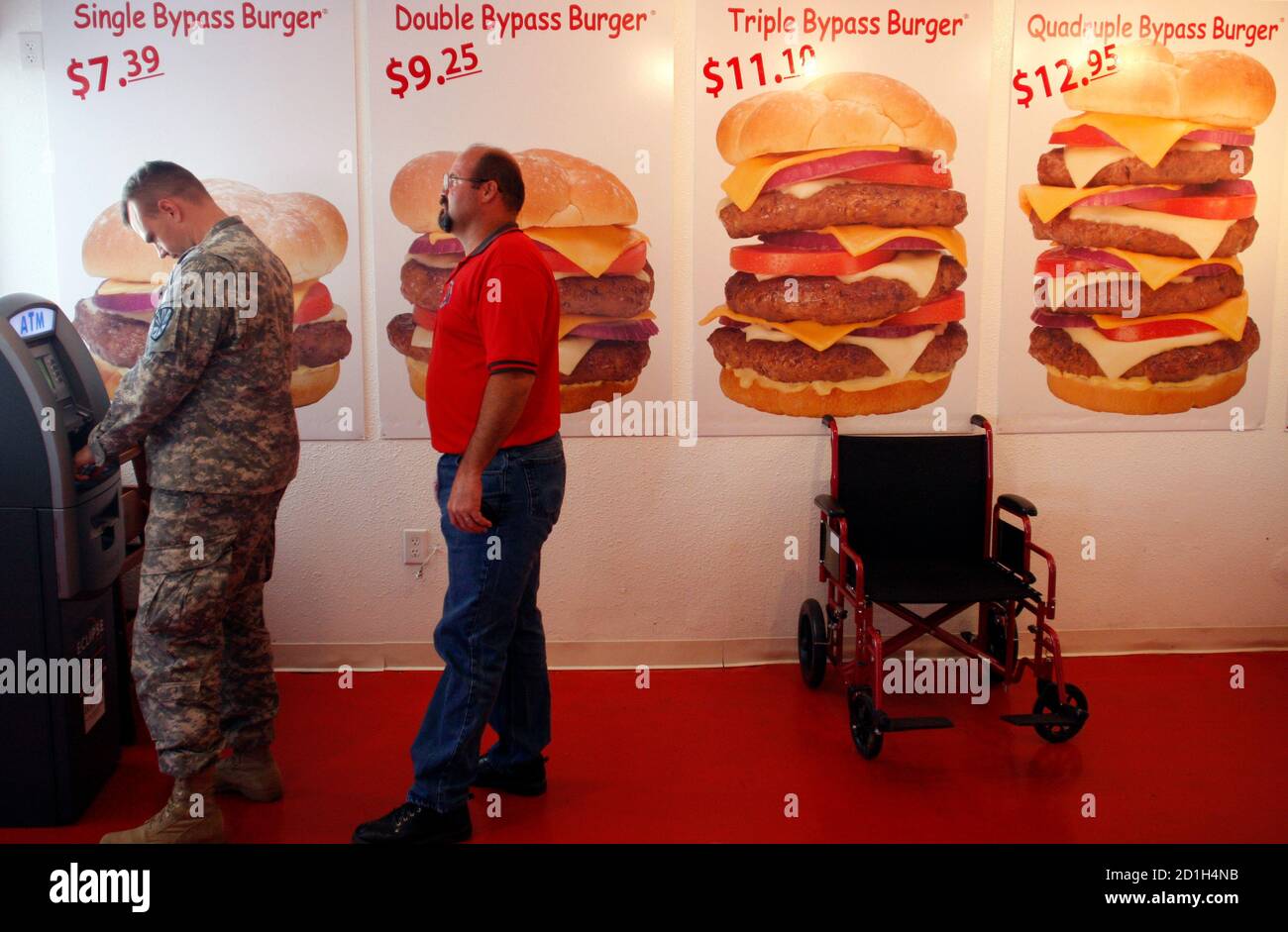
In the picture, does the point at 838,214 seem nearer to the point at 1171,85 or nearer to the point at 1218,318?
the point at 1171,85

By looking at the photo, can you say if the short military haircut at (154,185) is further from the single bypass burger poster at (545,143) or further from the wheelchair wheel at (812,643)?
the wheelchair wheel at (812,643)

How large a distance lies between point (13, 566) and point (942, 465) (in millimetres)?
2798

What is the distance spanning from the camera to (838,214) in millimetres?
3537

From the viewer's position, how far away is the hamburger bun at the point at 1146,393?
373 centimetres

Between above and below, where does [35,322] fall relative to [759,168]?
below

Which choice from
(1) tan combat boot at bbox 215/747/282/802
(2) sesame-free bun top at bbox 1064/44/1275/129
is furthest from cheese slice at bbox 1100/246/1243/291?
(1) tan combat boot at bbox 215/747/282/802

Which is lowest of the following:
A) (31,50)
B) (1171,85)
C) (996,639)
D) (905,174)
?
(996,639)

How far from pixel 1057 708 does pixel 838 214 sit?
5.71ft

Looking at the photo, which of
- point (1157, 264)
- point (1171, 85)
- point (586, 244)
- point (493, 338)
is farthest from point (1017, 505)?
point (493, 338)

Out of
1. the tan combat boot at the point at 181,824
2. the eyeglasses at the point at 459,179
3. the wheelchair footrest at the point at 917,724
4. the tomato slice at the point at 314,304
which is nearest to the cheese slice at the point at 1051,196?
the wheelchair footrest at the point at 917,724

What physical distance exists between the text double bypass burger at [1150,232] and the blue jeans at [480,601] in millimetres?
2083

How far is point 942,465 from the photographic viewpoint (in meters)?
3.60

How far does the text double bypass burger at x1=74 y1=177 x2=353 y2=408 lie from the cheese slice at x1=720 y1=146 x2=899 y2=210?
1331 millimetres

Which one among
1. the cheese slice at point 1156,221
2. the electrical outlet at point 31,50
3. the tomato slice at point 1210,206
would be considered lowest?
the cheese slice at point 1156,221
